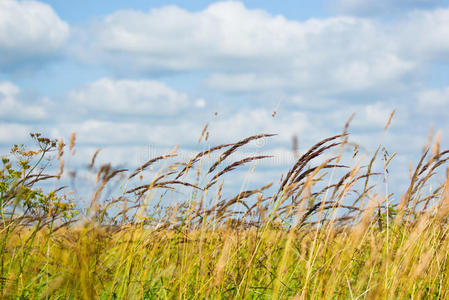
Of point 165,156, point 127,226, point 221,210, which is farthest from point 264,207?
point 127,226

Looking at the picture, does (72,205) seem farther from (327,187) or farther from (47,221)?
(327,187)

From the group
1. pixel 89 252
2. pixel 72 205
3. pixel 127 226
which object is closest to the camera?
pixel 89 252

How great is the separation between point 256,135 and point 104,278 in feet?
3.98

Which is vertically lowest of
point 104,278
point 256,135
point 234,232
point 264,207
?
point 104,278

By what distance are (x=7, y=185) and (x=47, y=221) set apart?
12.7 inches

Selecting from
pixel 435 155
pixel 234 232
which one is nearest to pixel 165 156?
pixel 234 232

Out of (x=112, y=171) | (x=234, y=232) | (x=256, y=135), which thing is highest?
(x=256, y=135)

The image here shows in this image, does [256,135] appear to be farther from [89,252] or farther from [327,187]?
[89,252]

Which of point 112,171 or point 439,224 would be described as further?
point 439,224

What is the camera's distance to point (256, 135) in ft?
8.87

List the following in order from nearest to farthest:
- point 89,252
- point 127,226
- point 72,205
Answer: point 89,252 < point 72,205 < point 127,226

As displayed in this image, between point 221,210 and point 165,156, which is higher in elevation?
point 165,156

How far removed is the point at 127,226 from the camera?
113 inches

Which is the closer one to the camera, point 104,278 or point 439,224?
point 104,278
